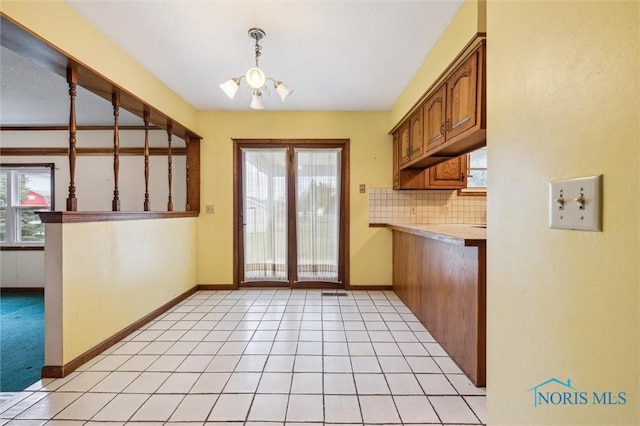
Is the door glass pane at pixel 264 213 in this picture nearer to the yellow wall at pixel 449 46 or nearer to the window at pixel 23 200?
the yellow wall at pixel 449 46

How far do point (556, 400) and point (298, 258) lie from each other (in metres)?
3.43

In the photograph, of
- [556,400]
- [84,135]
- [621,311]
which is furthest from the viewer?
[84,135]

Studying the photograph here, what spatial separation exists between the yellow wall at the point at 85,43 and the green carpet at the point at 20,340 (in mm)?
2298

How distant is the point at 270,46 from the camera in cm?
237

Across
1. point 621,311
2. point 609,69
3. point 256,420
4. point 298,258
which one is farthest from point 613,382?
point 298,258

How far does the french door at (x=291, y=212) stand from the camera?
154 inches

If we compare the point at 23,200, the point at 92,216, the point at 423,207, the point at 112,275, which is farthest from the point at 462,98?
the point at 23,200

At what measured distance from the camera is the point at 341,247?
12.9ft

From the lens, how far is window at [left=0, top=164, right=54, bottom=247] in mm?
4188

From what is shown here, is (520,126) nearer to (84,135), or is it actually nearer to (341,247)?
(341,247)

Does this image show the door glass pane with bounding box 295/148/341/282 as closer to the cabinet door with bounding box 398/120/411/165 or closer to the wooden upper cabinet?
the cabinet door with bounding box 398/120/411/165

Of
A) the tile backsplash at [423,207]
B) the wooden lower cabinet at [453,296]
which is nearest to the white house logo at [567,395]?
the wooden lower cabinet at [453,296]

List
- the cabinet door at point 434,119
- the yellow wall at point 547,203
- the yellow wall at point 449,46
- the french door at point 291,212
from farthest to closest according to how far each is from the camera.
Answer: the french door at point 291,212
the cabinet door at point 434,119
the yellow wall at point 449,46
the yellow wall at point 547,203

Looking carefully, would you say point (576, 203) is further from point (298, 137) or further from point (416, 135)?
point (298, 137)
